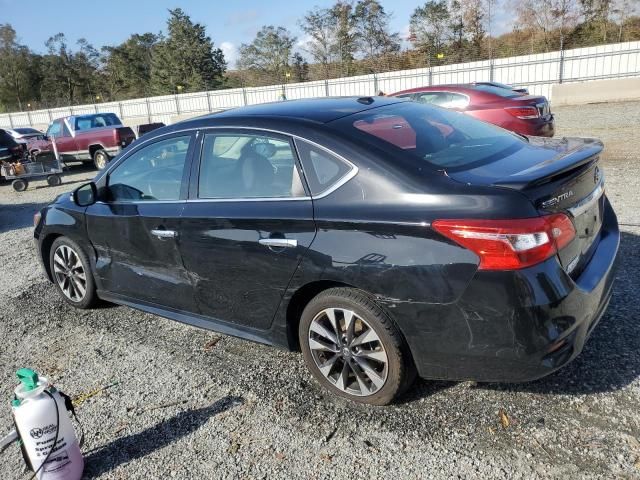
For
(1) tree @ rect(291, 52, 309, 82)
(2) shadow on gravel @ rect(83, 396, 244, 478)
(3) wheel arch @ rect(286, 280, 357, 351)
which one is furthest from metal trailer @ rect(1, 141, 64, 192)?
(1) tree @ rect(291, 52, 309, 82)

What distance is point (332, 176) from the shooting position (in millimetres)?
2943

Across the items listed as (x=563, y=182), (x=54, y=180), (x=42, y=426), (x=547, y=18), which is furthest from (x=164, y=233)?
(x=547, y=18)

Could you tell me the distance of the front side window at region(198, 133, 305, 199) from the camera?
3150 millimetres

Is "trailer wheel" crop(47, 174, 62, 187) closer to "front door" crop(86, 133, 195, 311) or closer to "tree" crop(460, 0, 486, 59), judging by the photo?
"front door" crop(86, 133, 195, 311)

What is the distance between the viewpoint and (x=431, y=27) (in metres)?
44.0

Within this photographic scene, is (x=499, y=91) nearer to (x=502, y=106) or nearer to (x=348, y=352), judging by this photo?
(x=502, y=106)

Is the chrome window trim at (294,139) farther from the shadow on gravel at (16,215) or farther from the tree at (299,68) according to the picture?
the tree at (299,68)

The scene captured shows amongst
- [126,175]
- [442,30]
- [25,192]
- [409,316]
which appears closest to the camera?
[409,316]

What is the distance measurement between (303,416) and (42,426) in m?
1.33

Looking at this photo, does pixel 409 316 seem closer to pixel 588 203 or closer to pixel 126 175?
pixel 588 203

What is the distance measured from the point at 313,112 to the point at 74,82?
234 feet

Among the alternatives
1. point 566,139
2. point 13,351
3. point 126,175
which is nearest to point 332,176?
point 566,139

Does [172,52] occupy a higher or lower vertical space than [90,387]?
higher

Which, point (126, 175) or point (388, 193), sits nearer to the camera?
point (388, 193)
